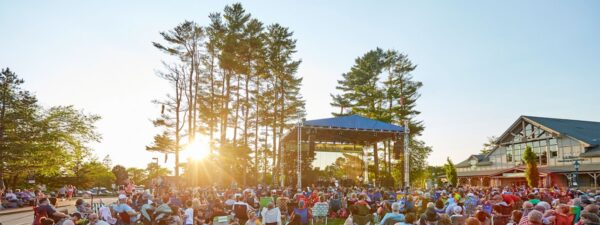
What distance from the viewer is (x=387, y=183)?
89.7ft

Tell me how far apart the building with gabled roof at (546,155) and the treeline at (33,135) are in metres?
32.7

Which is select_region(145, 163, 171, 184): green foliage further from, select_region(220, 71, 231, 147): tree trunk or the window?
the window

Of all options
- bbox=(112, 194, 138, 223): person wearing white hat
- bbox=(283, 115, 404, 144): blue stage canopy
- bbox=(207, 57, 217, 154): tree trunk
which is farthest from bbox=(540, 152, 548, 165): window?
bbox=(112, 194, 138, 223): person wearing white hat

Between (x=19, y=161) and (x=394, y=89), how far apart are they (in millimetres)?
30738

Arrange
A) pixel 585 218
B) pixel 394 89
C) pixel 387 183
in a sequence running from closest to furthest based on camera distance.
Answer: pixel 585 218
pixel 387 183
pixel 394 89

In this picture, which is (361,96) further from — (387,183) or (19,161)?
(19,161)

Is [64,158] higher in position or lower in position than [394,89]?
lower

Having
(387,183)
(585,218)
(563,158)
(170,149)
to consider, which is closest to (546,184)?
(563,158)

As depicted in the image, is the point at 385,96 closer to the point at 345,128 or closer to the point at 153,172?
the point at 345,128

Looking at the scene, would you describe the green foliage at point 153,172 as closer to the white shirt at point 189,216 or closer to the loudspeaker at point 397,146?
the loudspeaker at point 397,146

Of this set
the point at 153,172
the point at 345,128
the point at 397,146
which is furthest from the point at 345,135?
the point at 153,172

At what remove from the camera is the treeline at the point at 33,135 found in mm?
25531

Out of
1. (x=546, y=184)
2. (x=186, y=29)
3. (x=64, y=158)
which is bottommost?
(x=546, y=184)

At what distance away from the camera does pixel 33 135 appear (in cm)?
2664
